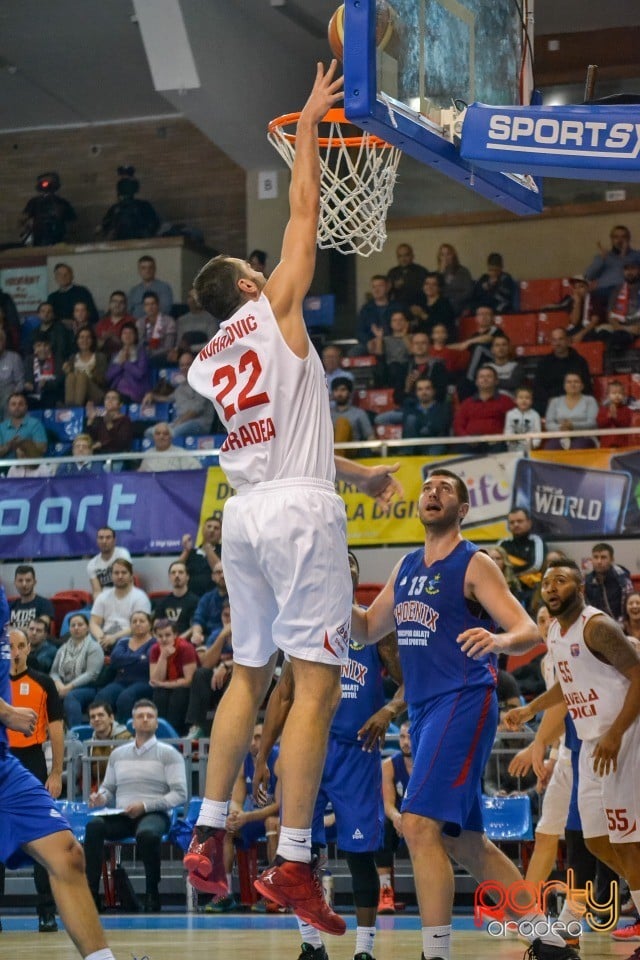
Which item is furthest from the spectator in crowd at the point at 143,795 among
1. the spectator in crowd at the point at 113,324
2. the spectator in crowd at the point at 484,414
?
the spectator in crowd at the point at 113,324

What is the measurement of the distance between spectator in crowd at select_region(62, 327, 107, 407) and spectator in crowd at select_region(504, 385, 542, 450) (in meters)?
6.18

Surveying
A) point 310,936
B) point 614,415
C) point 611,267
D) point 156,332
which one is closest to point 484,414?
point 614,415

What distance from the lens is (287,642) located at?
Answer: 5238 millimetres

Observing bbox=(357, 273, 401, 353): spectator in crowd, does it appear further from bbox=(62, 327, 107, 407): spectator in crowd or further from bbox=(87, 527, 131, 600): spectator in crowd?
bbox=(87, 527, 131, 600): spectator in crowd

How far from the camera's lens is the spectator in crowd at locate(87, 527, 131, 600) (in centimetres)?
1619

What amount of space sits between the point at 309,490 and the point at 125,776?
745 centimetres

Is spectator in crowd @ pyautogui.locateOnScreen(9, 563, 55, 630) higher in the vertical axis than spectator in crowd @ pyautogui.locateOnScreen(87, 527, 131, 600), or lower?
lower

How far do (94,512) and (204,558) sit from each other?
81.2 inches

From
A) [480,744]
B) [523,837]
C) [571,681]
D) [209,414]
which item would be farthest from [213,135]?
[480,744]

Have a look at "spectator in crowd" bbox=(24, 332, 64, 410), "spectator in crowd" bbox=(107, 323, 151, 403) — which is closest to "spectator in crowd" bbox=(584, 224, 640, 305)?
"spectator in crowd" bbox=(107, 323, 151, 403)

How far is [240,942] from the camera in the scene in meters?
8.78

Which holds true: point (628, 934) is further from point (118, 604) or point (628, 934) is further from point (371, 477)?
point (118, 604)

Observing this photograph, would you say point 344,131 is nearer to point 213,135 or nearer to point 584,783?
point 584,783

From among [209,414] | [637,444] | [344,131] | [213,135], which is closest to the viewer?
[344,131]
